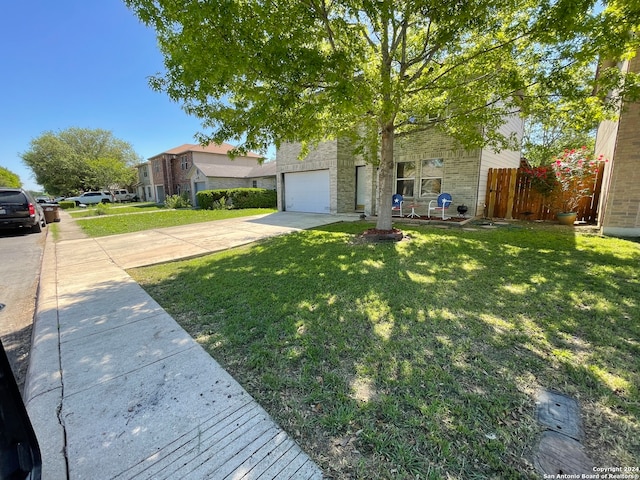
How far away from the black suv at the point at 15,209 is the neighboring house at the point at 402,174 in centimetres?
1077

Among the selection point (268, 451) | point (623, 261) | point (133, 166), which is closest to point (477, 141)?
point (623, 261)

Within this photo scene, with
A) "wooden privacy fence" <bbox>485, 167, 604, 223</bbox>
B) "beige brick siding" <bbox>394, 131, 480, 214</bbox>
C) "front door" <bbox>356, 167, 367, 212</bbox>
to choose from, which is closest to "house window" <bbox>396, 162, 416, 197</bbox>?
"beige brick siding" <bbox>394, 131, 480, 214</bbox>

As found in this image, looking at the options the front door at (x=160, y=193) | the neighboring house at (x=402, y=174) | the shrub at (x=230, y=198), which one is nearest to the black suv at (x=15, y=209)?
the shrub at (x=230, y=198)

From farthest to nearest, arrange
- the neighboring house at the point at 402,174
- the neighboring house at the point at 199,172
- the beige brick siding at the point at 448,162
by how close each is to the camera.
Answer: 1. the neighboring house at the point at 199,172
2. the neighboring house at the point at 402,174
3. the beige brick siding at the point at 448,162

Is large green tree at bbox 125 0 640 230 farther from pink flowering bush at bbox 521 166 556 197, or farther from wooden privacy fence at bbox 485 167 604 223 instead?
wooden privacy fence at bbox 485 167 604 223

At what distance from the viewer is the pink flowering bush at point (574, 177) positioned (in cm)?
875

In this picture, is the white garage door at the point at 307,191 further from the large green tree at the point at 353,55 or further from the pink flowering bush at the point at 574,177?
the pink flowering bush at the point at 574,177

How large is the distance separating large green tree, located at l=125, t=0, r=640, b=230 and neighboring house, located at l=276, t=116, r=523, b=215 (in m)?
2.25

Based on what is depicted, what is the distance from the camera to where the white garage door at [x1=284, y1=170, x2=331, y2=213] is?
14567 millimetres

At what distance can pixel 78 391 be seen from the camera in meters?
2.22

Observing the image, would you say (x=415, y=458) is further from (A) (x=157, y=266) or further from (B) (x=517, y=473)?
(A) (x=157, y=266)

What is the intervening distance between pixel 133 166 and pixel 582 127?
48.3m

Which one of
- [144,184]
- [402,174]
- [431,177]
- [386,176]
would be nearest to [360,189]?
[402,174]

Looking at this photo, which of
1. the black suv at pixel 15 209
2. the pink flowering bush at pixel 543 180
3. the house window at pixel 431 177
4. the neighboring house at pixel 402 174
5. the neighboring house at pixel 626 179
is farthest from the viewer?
the house window at pixel 431 177
